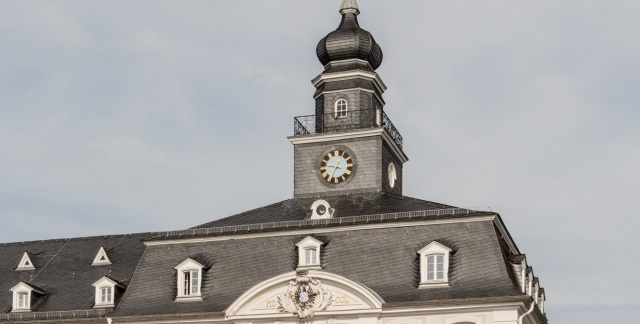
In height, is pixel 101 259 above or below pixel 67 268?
above

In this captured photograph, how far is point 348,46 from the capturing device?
272 ft

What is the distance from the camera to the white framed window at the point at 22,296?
7844cm

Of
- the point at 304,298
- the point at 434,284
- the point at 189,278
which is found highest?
the point at 189,278

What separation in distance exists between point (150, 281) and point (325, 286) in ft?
35.1

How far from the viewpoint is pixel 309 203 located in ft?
257

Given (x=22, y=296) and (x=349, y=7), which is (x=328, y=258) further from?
(x=349, y=7)

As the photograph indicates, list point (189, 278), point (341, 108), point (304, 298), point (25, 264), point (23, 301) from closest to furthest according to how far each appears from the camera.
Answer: point (304, 298) → point (189, 278) → point (23, 301) → point (341, 108) → point (25, 264)

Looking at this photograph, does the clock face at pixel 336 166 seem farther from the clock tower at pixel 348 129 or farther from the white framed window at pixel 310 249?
the white framed window at pixel 310 249

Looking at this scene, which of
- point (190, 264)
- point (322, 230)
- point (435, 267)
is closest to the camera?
point (435, 267)

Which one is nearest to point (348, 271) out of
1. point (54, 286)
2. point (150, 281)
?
point (150, 281)

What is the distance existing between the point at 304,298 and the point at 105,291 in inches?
530

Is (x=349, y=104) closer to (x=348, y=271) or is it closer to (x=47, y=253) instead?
(x=348, y=271)

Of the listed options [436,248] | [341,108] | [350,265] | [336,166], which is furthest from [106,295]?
[436,248]

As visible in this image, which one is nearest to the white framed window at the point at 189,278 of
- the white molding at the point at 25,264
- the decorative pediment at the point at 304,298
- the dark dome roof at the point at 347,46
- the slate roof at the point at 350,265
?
the slate roof at the point at 350,265
